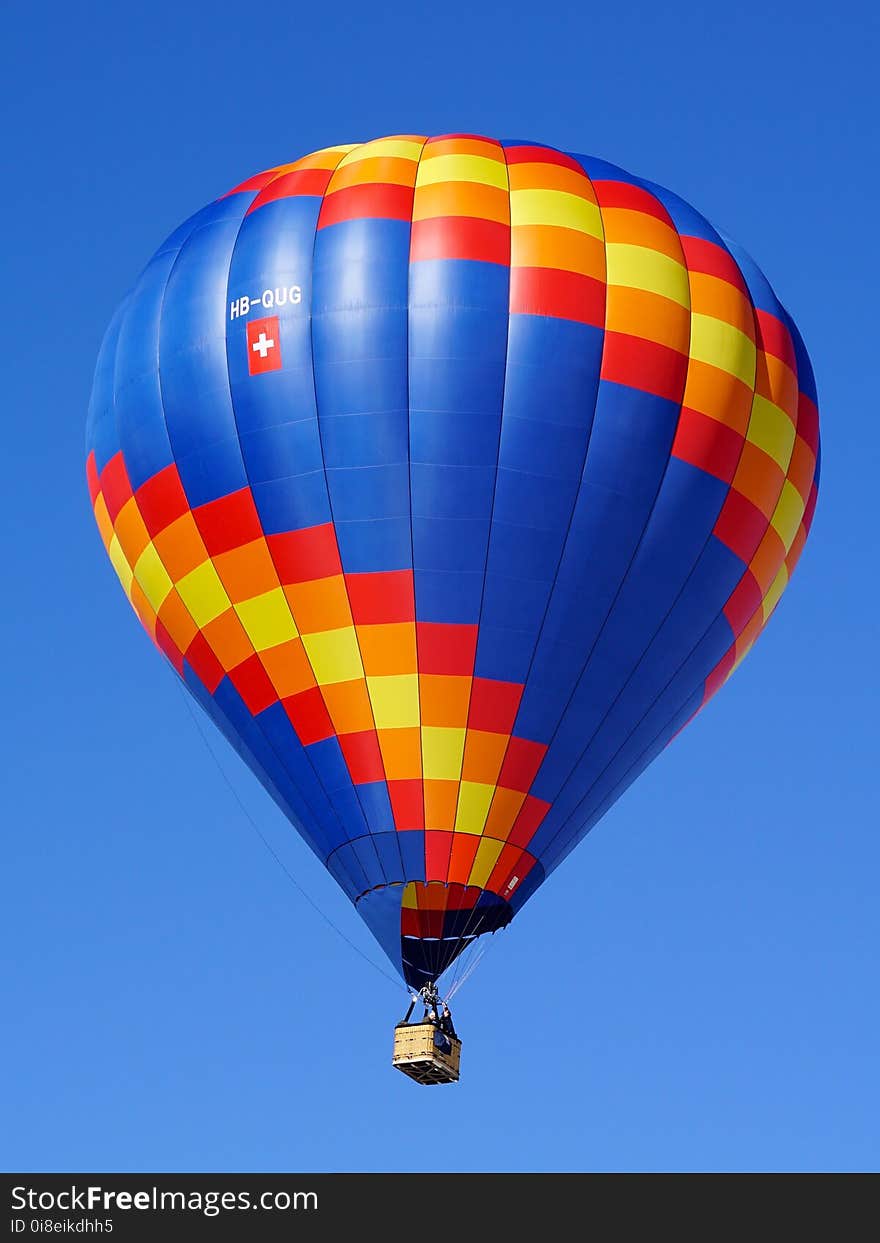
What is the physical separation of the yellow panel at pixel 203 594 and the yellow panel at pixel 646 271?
15.4 ft

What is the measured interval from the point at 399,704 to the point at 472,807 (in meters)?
1.16

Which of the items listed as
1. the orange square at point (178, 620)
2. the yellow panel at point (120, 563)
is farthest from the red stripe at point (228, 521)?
the yellow panel at point (120, 563)

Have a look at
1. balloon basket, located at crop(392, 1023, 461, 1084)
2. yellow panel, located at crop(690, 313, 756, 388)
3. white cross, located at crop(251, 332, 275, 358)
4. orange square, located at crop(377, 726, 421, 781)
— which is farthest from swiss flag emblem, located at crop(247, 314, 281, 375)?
balloon basket, located at crop(392, 1023, 461, 1084)

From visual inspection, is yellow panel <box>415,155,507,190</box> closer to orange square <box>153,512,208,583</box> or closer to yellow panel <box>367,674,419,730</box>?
orange square <box>153,512,208,583</box>

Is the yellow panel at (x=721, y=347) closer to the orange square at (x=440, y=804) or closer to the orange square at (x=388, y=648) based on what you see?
the orange square at (x=388, y=648)

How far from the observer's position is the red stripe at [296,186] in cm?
2623

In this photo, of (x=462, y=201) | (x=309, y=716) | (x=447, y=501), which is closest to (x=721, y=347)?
(x=462, y=201)

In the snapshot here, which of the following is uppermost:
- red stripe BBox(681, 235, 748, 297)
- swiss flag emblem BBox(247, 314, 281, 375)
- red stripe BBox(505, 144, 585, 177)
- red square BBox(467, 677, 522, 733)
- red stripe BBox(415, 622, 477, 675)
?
red stripe BBox(505, 144, 585, 177)

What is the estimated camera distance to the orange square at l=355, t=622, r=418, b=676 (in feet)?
81.0

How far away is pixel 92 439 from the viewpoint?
27.2 meters

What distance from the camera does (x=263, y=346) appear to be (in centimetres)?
2522

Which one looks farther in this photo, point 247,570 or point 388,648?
point 247,570

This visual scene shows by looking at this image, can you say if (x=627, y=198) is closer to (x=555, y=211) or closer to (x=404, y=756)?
(x=555, y=211)

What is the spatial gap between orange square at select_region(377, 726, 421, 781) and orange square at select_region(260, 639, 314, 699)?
1033 millimetres
